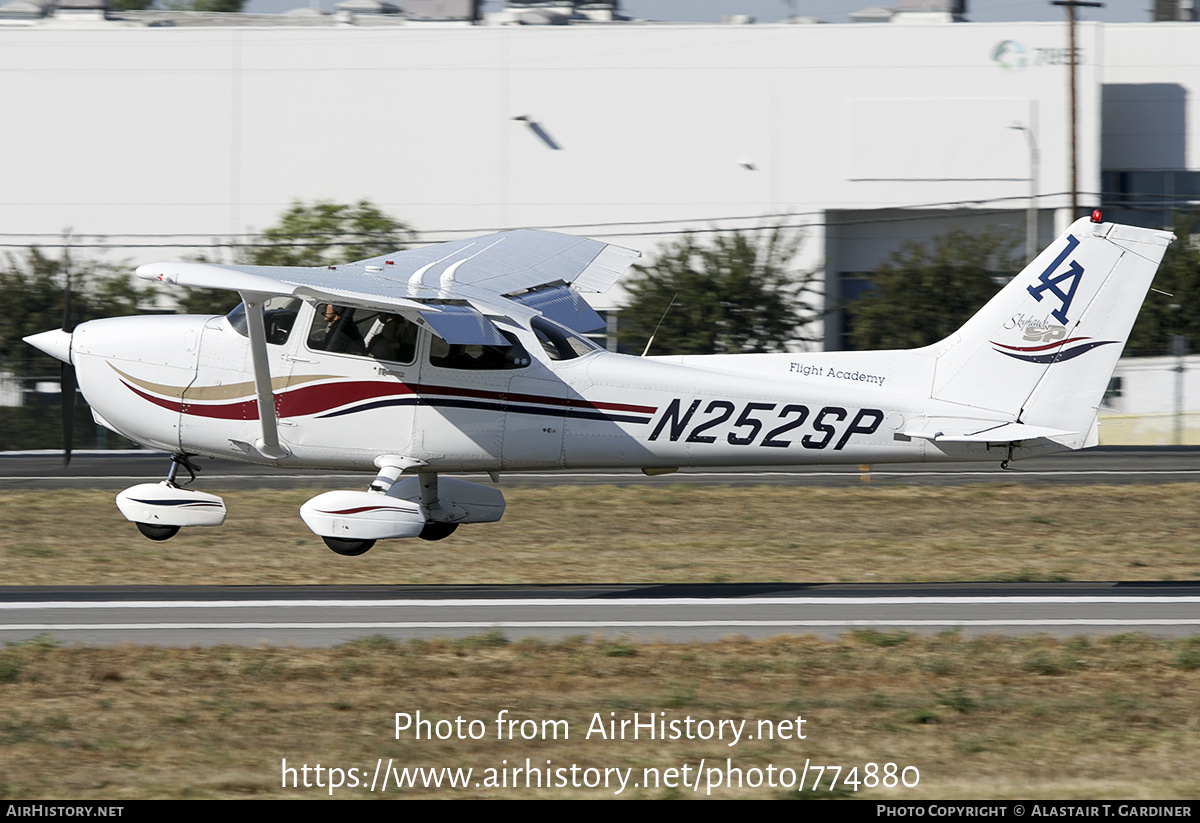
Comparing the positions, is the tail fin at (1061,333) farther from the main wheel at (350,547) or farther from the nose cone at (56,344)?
the nose cone at (56,344)

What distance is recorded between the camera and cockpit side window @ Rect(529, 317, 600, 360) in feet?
40.8

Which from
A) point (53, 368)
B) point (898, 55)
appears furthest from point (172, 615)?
point (898, 55)

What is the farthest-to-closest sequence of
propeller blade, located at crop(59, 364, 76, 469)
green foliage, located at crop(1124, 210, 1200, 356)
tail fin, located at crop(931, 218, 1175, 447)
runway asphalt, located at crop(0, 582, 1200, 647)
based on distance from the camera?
green foliage, located at crop(1124, 210, 1200, 356) < propeller blade, located at crop(59, 364, 76, 469) < tail fin, located at crop(931, 218, 1175, 447) < runway asphalt, located at crop(0, 582, 1200, 647)

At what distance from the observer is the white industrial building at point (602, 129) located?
1710 inches

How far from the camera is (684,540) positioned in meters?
16.1

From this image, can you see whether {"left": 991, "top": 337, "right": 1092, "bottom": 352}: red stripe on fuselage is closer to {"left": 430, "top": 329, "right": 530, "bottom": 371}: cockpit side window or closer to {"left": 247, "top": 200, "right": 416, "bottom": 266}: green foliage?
{"left": 430, "top": 329, "right": 530, "bottom": 371}: cockpit side window

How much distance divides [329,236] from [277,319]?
29530 millimetres

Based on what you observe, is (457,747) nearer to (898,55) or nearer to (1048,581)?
(1048,581)

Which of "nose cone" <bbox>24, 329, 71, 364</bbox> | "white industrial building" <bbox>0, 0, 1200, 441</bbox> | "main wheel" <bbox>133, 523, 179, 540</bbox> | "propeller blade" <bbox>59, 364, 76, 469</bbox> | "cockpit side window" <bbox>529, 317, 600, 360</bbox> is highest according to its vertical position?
"white industrial building" <bbox>0, 0, 1200, 441</bbox>

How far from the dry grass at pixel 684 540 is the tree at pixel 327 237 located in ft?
62.9

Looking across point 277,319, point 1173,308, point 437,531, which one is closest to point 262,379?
point 277,319

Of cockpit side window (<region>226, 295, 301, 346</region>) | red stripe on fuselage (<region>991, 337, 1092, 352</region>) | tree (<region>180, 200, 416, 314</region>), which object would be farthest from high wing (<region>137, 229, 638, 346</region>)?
tree (<region>180, 200, 416, 314</region>)

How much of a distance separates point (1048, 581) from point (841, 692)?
5.22 meters

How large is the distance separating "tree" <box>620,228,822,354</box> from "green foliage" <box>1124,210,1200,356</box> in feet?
31.3
